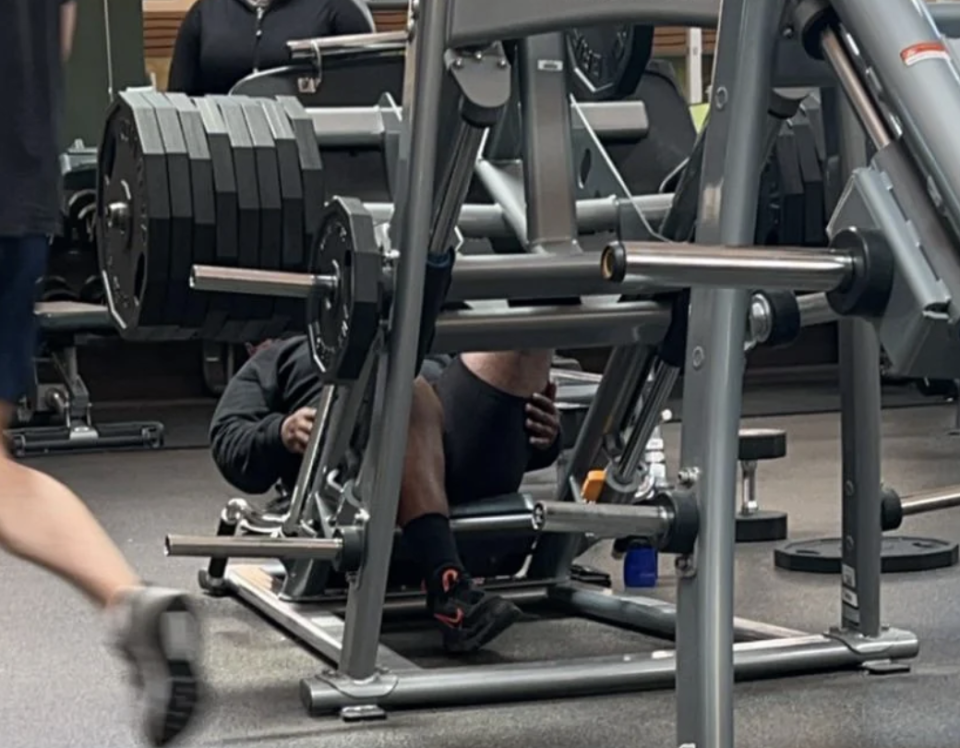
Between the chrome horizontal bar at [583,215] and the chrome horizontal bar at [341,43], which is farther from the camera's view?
the chrome horizontal bar at [341,43]

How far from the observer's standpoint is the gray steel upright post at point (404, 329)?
7.18 ft

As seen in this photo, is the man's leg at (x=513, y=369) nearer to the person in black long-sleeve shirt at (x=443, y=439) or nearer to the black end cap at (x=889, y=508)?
the person in black long-sleeve shirt at (x=443, y=439)

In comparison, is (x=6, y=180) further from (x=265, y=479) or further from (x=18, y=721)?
(x=265, y=479)

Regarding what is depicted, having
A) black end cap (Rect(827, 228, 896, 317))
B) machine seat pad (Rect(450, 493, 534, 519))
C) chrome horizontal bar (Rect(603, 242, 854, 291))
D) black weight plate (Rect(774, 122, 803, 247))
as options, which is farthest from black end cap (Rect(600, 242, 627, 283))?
machine seat pad (Rect(450, 493, 534, 519))

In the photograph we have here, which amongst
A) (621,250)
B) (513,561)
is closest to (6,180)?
(621,250)

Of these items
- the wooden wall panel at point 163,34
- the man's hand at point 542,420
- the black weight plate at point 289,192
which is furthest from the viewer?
the wooden wall panel at point 163,34

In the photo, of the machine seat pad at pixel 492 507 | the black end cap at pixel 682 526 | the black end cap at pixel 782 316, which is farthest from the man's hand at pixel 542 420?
the black end cap at pixel 682 526

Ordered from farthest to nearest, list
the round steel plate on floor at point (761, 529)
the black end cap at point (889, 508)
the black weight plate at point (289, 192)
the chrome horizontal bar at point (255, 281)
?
the round steel plate on floor at point (761, 529) → the black end cap at point (889, 508) → the black weight plate at point (289, 192) → the chrome horizontal bar at point (255, 281)

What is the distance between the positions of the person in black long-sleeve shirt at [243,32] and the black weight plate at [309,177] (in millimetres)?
2030

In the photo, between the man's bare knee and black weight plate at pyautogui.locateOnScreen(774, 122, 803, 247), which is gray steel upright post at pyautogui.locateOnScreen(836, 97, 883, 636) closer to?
black weight plate at pyautogui.locateOnScreen(774, 122, 803, 247)

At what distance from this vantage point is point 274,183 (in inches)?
93.5

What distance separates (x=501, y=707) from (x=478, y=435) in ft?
1.91

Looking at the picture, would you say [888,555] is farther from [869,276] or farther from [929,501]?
[869,276]

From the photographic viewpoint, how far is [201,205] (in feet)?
7.60
